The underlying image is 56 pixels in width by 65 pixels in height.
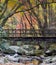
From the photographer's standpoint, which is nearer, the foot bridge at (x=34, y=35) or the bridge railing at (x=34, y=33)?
the foot bridge at (x=34, y=35)

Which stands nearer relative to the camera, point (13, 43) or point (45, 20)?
point (13, 43)

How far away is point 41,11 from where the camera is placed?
539 inches

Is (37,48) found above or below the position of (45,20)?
below

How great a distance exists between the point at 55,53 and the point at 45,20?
249 centimetres

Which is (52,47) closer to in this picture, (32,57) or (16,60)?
(32,57)

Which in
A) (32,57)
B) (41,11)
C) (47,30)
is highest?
(41,11)

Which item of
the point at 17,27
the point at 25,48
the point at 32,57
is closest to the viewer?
the point at 32,57

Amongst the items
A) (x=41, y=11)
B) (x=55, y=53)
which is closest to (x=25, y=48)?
(x=55, y=53)

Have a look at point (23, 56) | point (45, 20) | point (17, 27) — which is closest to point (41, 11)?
point (45, 20)

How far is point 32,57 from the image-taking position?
36.6ft

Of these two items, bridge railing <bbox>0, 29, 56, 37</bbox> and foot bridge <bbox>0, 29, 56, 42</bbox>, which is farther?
bridge railing <bbox>0, 29, 56, 37</bbox>

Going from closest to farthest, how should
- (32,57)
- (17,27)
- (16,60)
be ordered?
(16,60)
(32,57)
(17,27)

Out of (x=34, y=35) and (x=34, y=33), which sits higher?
(x=34, y=33)

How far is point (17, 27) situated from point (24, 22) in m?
0.65
